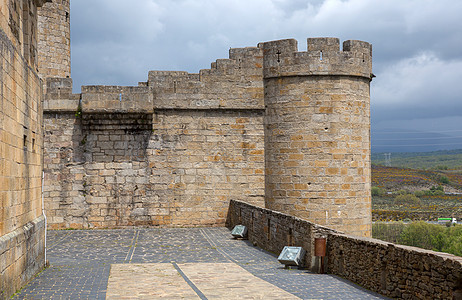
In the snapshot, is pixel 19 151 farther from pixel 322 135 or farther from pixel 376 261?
pixel 322 135

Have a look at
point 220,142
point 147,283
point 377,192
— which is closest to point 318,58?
point 220,142

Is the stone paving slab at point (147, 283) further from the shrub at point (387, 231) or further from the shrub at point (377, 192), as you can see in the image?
the shrub at point (377, 192)

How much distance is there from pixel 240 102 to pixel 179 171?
2.81 metres

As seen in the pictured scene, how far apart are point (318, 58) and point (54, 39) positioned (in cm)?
905

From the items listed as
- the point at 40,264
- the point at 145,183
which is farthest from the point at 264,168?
the point at 40,264

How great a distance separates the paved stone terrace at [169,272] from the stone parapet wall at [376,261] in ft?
0.88

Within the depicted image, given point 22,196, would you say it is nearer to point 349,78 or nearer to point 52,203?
point 52,203

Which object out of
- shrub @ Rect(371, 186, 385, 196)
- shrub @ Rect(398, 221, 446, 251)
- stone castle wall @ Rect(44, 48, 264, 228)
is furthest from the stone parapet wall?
shrub @ Rect(371, 186, 385, 196)

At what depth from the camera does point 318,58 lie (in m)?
15.1

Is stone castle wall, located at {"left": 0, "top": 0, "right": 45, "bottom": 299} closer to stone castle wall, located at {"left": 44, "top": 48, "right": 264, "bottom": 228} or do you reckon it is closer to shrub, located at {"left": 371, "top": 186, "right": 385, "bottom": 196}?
stone castle wall, located at {"left": 44, "top": 48, "right": 264, "bottom": 228}

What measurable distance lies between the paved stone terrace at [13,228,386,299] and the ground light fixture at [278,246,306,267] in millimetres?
177

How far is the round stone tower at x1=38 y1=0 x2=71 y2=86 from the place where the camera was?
17688 mm

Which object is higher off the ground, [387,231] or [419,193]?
[419,193]

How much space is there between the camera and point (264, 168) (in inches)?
637
